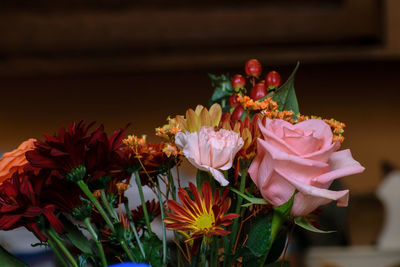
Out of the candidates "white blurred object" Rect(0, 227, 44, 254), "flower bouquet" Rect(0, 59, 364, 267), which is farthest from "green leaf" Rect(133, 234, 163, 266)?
"white blurred object" Rect(0, 227, 44, 254)

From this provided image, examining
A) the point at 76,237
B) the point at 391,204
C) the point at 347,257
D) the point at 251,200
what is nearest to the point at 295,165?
the point at 251,200

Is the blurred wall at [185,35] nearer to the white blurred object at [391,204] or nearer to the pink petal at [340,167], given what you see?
the white blurred object at [391,204]

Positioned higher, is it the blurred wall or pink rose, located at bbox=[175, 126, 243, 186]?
the blurred wall

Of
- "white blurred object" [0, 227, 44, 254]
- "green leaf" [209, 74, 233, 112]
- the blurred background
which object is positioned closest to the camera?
"green leaf" [209, 74, 233, 112]

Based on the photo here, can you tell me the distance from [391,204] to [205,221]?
3.59 feet

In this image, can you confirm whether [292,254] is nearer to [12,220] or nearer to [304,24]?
[304,24]

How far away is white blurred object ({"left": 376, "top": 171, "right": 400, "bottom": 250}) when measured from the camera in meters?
1.23

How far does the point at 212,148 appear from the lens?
10.4 inches

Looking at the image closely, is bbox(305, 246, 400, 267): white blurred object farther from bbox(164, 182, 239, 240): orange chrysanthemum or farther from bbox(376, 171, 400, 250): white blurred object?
bbox(164, 182, 239, 240): orange chrysanthemum

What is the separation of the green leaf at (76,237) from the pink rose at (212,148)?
94 mm

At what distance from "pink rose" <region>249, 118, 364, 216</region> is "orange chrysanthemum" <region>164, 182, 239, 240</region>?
0.03m

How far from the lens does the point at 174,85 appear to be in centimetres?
144

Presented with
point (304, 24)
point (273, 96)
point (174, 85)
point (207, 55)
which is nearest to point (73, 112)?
point (174, 85)

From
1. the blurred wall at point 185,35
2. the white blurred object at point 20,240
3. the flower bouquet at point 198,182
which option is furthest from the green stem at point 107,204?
the blurred wall at point 185,35
